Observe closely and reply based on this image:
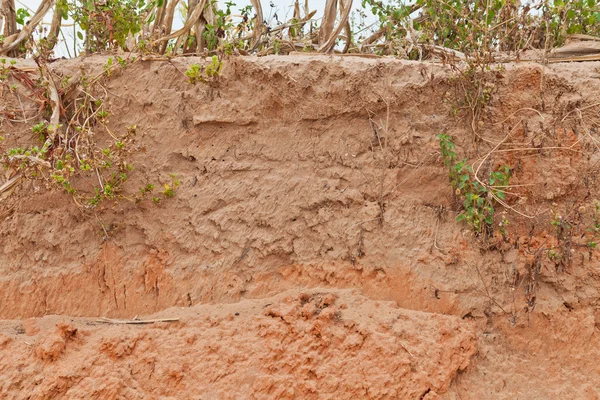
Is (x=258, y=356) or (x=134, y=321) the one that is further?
(x=134, y=321)

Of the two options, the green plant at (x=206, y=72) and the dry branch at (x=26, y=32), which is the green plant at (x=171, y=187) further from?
the dry branch at (x=26, y=32)

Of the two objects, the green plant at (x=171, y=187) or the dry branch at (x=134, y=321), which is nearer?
the dry branch at (x=134, y=321)

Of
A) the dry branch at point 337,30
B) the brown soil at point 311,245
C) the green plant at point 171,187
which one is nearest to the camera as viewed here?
the brown soil at point 311,245

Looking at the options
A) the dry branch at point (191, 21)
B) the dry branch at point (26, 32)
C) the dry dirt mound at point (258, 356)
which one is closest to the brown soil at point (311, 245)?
the dry dirt mound at point (258, 356)

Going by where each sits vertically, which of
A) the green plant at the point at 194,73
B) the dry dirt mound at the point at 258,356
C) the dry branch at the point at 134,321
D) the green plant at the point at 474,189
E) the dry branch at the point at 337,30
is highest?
the dry branch at the point at 337,30

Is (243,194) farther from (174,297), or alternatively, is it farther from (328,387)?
(328,387)

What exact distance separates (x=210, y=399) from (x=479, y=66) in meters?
2.21

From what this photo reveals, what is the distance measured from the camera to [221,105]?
3889 millimetres

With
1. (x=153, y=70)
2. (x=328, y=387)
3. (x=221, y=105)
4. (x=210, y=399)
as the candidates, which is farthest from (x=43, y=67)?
(x=328, y=387)

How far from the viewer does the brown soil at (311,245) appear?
11.1 feet

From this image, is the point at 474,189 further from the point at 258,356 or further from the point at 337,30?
the point at 258,356

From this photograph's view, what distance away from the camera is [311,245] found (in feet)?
12.3

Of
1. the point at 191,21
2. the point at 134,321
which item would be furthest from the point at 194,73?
the point at 134,321

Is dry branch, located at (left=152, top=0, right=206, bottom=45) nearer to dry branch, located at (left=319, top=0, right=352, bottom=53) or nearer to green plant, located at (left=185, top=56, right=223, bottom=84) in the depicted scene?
green plant, located at (left=185, top=56, right=223, bottom=84)
